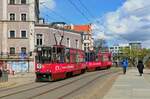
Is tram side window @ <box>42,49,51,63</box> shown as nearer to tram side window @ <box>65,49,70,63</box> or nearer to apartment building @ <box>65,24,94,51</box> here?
tram side window @ <box>65,49,70,63</box>

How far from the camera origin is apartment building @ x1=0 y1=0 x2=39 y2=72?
259 ft

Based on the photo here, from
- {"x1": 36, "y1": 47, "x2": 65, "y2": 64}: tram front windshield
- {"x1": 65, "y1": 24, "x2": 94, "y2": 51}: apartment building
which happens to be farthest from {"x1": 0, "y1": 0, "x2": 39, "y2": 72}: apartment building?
{"x1": 65, "y1": 24, "x2": 94, "y2": 51}: apartment building

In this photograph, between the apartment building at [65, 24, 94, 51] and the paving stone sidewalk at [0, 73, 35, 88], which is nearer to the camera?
the paving stone sidewalk at [0, 73, 35, 88]

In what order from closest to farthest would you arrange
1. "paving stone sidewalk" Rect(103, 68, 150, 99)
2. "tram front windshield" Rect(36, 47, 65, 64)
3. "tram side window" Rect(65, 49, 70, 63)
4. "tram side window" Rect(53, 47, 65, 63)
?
"paving stone sidewalk" Rect(103, 68, 150, 99), "tram front windshield" Rect(36, 47, 65, 64), "tram side window" Rect(53, 47, 65, 63), "tram side window" Rect(65, 49, 70, 63)

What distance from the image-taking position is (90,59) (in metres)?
65.9

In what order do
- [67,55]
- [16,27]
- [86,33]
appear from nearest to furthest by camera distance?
[67,55] < [16,27] < [86,33]

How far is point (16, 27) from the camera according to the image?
7912cm

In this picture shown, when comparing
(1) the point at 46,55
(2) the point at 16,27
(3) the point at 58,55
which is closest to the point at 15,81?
(1) the point at 46,55

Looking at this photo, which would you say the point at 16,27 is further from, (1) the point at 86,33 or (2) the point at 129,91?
(1) the point at 86,33

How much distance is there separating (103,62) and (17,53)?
585 inches

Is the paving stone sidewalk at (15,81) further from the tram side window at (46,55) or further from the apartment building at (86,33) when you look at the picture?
the apartment building at (86,33)

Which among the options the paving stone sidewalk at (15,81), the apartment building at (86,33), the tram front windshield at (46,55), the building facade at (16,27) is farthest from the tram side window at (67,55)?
the apartment building at (86,33)

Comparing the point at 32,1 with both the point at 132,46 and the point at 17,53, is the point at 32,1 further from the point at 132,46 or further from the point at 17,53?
the point at 132,46

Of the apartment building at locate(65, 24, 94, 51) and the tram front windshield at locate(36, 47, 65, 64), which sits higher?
the apartment building at locate(65, 24, 94, 51)
